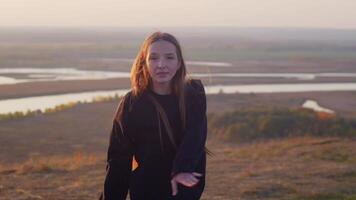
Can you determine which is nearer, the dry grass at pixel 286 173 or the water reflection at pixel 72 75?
the dry grass at pixel 286 173

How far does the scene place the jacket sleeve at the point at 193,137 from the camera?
11.6 ft

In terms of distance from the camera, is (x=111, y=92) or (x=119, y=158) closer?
(x=119, y=158)

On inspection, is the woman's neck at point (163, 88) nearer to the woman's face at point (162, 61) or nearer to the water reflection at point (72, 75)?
the woman's face at point (162, 61)

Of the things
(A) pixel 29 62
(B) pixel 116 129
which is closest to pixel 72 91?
(A) pixel 29 62

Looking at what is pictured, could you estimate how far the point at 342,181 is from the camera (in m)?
9.95

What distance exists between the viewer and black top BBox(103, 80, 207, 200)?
3.57 metres

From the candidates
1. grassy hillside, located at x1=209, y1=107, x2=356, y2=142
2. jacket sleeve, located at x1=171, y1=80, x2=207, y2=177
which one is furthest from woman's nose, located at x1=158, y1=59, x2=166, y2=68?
grassy hillside, located at x1=209, y1=107, x2=356, y2=142

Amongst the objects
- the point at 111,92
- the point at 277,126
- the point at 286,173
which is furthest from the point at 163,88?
the point at 111,92

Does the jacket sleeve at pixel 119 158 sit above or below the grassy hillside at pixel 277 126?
above

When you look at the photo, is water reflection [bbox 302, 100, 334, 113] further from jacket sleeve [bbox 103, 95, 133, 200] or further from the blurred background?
jacket sleeve [bbox 103, 95, 133, 200]

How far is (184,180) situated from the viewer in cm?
353

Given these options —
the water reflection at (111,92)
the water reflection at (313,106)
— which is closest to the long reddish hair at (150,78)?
the water reflection at (111,92)

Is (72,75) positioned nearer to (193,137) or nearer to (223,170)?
(223,170)

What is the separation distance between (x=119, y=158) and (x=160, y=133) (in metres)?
0.28
